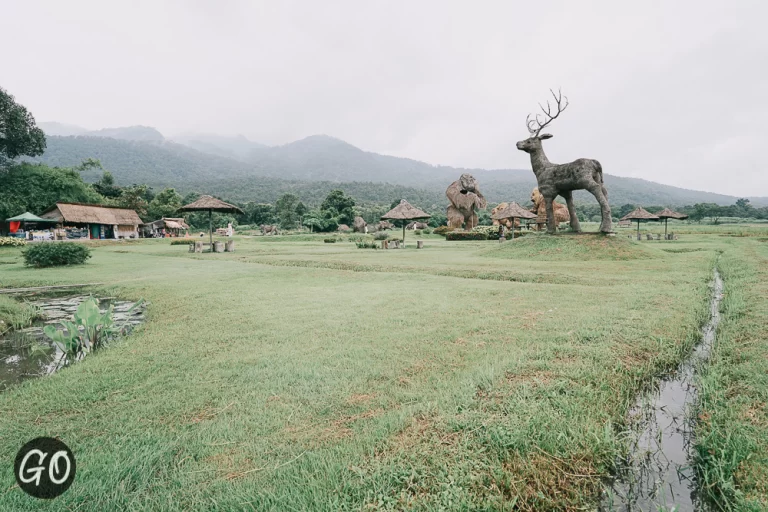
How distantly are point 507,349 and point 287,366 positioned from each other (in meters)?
2.40

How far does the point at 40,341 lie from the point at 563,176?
17.8 meters

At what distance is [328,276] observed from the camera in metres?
10.3

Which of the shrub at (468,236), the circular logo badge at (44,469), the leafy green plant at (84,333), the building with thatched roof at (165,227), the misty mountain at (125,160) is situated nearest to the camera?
the circular logo badge at (44,469)

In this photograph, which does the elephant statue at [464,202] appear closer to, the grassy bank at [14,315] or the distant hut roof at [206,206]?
the distant hut roof at [206,206]

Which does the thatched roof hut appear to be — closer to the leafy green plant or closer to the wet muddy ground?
the leafy green plant

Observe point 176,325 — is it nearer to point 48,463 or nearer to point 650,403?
point 48,463

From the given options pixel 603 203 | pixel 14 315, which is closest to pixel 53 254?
pixel 14 315

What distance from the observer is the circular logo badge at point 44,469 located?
1922 mm

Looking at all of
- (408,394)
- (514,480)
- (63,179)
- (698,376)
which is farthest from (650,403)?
(63,179)

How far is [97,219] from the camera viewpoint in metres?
31.0

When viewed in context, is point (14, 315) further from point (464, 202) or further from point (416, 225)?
point (416, 225)

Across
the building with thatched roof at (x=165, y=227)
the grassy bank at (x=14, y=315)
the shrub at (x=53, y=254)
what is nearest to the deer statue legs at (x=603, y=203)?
the grassy bank at (x=14, y=315)

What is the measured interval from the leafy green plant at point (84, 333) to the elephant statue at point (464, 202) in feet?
111

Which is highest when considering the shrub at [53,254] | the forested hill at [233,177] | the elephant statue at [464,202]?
the forested hill at [233,177]
